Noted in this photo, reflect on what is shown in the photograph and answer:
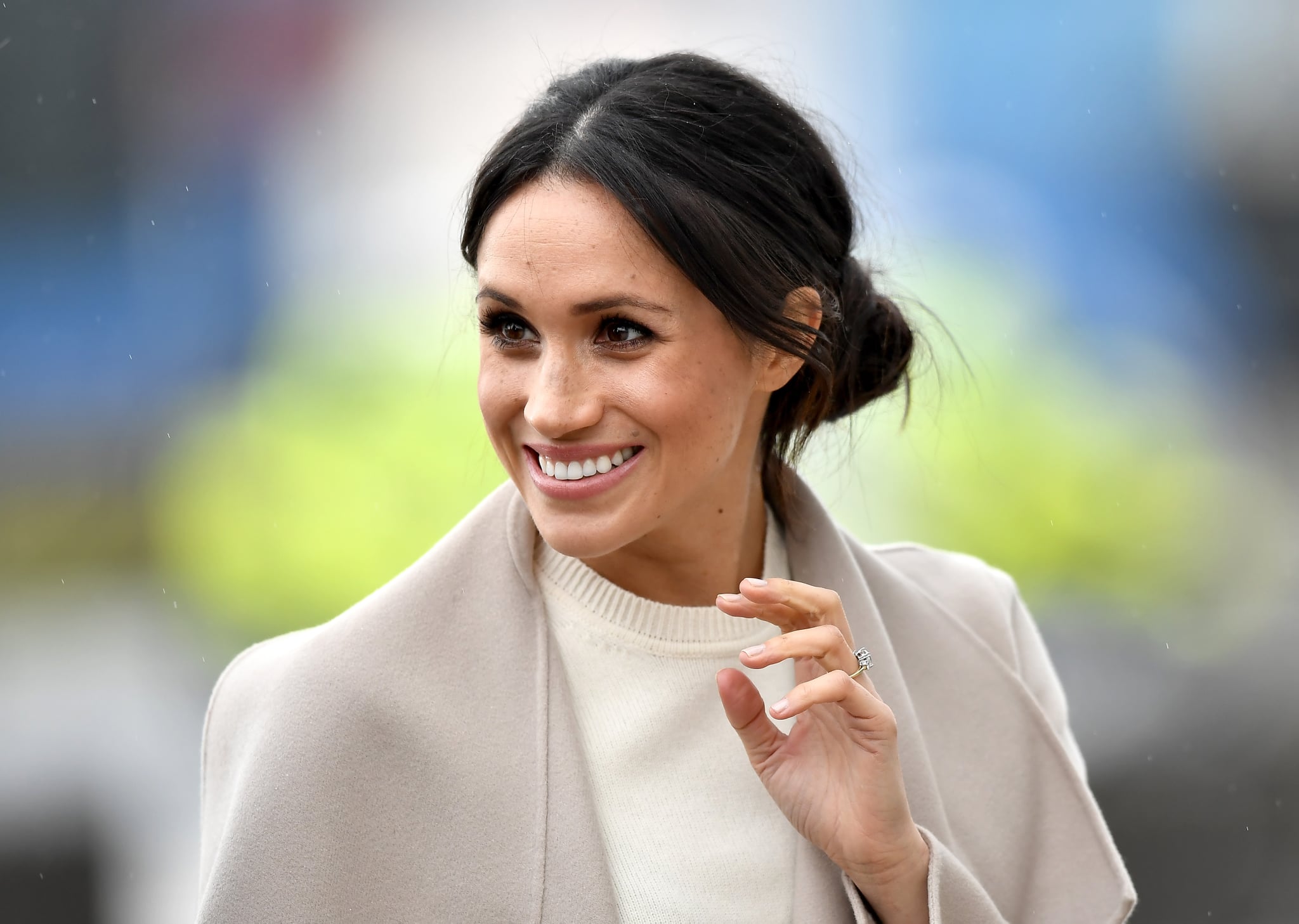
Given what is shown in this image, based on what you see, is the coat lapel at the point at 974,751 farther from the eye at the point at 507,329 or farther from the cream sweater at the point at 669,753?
the eye at the point at 507,329

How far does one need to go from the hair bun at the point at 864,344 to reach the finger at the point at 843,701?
67 cm

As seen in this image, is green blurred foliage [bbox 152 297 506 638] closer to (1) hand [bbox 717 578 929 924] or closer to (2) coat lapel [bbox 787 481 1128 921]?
(2) coat lapel [bbox 787 481 1128 921]

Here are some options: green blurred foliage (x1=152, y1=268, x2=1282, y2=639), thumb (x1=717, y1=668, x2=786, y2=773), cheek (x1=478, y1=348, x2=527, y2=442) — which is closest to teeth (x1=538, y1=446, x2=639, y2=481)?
cheek (x1=478, y1=348, x2=527, y2=442)

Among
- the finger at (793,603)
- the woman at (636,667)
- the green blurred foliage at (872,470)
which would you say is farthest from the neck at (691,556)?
the green blurred foliage at (872,470)

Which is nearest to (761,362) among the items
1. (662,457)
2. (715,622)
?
(662,457)

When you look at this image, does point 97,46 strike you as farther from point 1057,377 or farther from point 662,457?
point 662,457

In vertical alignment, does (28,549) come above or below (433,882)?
above

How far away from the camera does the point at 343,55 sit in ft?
19.1

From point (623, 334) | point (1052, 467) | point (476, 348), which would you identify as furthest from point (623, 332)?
point (476, 348)

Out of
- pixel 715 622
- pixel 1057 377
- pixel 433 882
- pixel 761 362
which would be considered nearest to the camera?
pixel 433 882

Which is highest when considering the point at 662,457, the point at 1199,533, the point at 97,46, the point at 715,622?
the point at 97,46

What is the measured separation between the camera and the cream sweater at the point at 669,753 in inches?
88.3

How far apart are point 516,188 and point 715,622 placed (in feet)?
2.66

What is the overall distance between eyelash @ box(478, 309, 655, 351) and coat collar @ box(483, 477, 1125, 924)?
37cm
